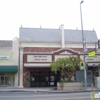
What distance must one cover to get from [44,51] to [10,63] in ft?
20.2

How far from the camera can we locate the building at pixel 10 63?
37.0 m

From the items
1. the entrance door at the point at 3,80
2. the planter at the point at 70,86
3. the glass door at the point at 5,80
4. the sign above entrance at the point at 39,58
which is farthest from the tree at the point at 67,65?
the entrance door at the point at 3,80

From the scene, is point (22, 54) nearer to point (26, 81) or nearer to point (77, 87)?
point (26, 81)

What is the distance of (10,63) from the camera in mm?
37656

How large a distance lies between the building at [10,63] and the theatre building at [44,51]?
0.83m

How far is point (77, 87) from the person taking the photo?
31844 mm

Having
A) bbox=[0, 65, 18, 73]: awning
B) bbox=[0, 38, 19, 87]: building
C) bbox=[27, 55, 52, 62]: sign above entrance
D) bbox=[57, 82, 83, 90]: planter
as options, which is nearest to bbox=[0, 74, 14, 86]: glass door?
bbox=[0, 38, 19, 87]: building

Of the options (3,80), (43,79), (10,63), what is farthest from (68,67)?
(3,80)

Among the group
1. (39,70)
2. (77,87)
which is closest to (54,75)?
(39,70)

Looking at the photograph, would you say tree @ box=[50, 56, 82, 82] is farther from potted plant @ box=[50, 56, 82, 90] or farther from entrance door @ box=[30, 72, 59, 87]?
entrance door @ box=[30, 72, 59, 87]

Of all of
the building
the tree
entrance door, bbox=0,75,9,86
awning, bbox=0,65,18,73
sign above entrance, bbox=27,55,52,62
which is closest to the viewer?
the tree

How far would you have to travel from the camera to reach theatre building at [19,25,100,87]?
36531 mm

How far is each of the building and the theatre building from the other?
0.83 meters

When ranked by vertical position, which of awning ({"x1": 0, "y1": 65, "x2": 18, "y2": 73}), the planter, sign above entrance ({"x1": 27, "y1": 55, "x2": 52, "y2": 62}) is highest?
sign above entrance ({"x1": 27, "y1": 55, "x2": 52, "y2": 62})
